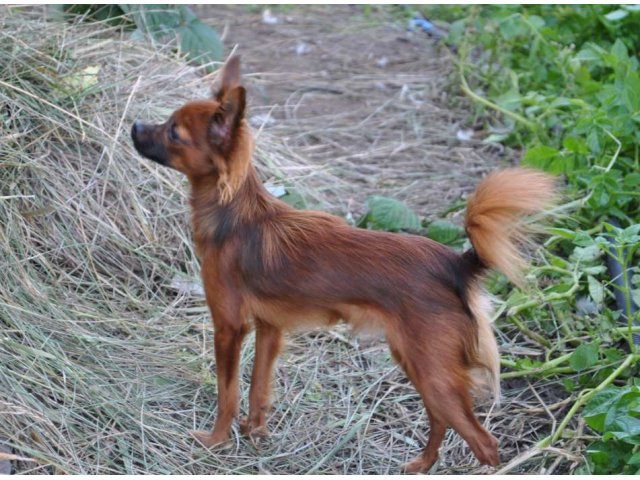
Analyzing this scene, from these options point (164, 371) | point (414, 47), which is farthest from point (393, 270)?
point (414, 47)

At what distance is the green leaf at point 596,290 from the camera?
4.44 metres

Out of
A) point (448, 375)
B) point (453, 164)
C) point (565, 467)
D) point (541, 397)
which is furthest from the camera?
point (453, 164)

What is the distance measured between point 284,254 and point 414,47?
5076mm

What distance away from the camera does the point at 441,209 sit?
5.91 metres

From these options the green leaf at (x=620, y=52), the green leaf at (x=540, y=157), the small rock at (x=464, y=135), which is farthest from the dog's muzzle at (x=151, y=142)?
the small rock at (x=464, y=135)

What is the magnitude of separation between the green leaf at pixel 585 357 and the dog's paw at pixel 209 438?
148 cm

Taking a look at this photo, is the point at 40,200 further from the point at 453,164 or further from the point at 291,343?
the point at 453,164

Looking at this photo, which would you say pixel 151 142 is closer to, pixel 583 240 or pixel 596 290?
pixel 583 240

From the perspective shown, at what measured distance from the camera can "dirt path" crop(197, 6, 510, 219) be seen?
6312 millimetres

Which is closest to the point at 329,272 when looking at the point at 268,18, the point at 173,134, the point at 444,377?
the point at 444,377

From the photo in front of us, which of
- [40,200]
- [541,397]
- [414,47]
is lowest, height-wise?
[414,47]

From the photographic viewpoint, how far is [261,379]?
4195mm

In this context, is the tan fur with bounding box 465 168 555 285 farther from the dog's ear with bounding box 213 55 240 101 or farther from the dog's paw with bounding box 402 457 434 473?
the dog's ear with bounding box 213 55 240 101

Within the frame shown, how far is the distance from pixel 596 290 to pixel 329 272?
1.45 m
